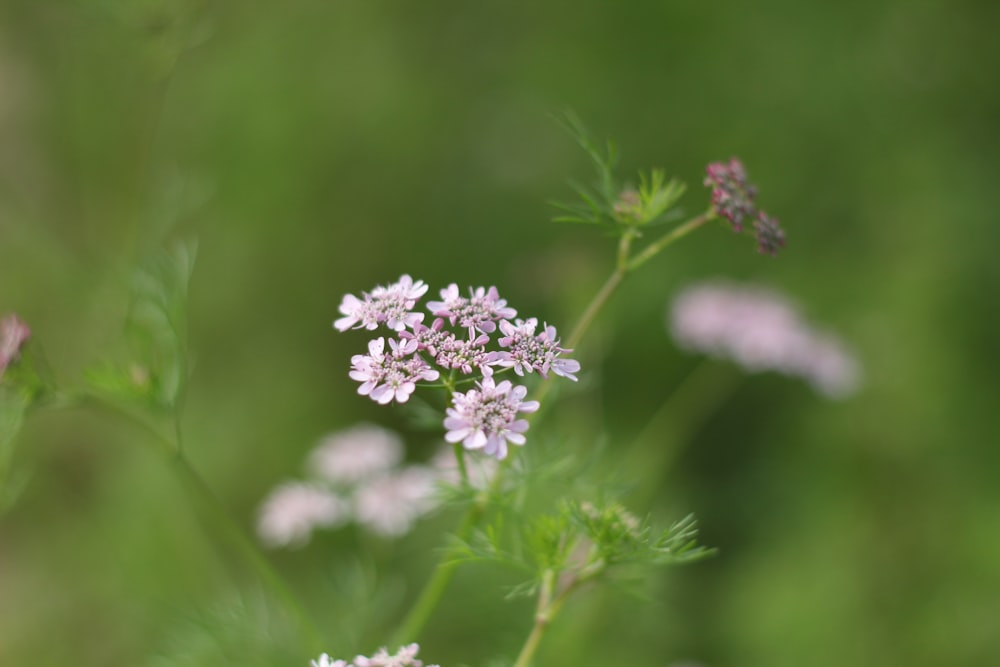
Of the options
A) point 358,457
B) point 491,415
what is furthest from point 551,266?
point 491,415

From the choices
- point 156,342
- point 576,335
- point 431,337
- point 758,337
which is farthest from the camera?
point 758,337

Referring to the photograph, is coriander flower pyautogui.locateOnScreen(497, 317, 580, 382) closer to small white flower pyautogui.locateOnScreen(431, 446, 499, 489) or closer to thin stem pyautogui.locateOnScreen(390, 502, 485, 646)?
thin stem pyautogui.locateOnScreen(390, 502, 485, 646)

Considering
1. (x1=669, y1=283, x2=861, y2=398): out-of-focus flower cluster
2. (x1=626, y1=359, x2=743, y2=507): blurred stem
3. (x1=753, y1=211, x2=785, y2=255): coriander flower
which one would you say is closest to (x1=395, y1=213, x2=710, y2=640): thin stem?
(x1=753, y1=211, x2=785, y2=255): coriander flower

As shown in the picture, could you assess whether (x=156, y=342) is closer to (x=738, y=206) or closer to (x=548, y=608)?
(x=548, y=608)

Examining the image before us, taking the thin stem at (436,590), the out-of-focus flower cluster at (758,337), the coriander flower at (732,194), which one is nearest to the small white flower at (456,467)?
the thin stem at (436,590)

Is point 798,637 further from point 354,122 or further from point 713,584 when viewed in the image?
point 354,122
